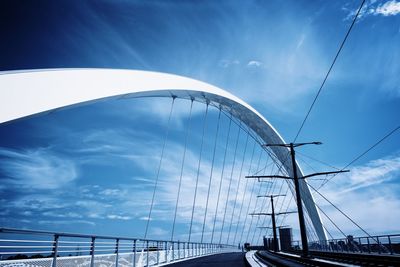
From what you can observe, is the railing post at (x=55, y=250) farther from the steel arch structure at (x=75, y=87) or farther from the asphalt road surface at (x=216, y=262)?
the asphalt road surface at (x=216, y=262)

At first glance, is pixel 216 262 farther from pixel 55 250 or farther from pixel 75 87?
pixel 75 87

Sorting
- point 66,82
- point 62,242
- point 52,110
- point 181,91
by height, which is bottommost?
point 62,242

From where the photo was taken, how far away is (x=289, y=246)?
4212 cm

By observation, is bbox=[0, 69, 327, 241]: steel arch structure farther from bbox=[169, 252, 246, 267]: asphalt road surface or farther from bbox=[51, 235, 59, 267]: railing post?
bbox=[169, 252, 246, 267]: asphalt road surface

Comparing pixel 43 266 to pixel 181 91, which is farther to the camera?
pixel 181 91

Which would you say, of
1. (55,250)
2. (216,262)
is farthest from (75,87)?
(216,262)

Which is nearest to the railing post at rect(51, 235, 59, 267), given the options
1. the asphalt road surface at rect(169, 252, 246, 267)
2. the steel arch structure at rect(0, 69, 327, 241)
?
the steel arch structure at rect(0, 69, 327, 241)

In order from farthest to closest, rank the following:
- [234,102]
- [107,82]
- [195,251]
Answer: [234,102], [195,251], [107,82]

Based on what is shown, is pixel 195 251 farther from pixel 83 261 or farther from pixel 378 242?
pixel 83 261

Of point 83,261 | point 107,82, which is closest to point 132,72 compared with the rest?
point 107,82

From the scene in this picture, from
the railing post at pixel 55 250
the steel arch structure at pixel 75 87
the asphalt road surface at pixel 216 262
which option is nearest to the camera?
the railing post at pixel 55 250

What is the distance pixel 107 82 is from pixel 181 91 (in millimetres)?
9034

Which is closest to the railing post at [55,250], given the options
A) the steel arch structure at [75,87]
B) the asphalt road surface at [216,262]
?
the steel arch structure at [75,87]

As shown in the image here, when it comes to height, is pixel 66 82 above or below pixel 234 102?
below
